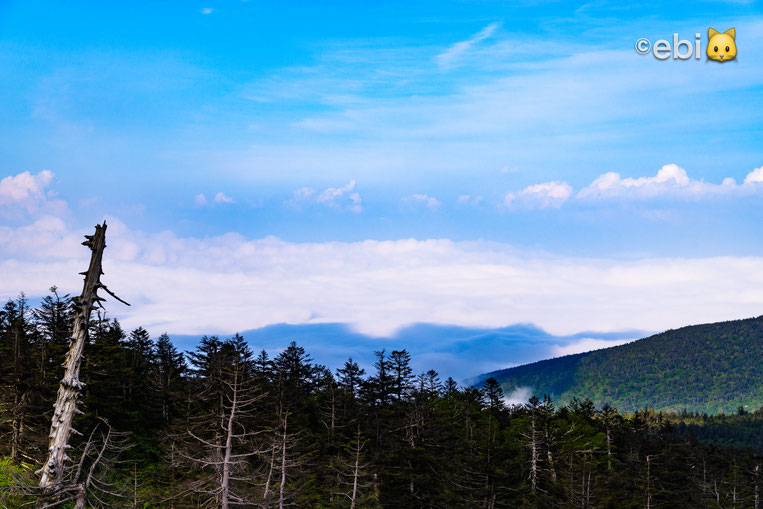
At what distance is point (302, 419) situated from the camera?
68.4 meters

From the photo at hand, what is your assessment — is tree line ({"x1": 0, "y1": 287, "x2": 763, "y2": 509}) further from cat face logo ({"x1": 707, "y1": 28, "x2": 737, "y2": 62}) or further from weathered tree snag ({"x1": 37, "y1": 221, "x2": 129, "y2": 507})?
cat face logo ({"x1": 707, "y1": 28, "x2": 737, "y2": 62})

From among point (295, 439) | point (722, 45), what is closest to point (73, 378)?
point (295, 439)

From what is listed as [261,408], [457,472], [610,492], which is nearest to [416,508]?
[457,472]

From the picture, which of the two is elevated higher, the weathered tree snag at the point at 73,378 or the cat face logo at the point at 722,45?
the cat face logo at the point at 722,45

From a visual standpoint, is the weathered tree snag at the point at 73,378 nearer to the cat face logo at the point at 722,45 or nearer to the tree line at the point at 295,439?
the tree line at the point at 295,439

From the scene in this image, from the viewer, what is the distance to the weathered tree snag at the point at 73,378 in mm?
14688

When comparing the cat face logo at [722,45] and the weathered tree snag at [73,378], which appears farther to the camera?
the cat face logo at [722,45]

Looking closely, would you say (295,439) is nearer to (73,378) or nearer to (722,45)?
(73,378)

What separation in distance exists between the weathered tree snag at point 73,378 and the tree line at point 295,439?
1371 centimetres

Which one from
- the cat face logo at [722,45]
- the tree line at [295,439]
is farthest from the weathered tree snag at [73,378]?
the cat face logo at [722,45]

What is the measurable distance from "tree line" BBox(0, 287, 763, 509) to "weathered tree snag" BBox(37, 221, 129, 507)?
45.0 feet

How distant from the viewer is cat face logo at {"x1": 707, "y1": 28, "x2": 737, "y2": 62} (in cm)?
3675

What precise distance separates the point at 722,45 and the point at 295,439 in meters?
37.3

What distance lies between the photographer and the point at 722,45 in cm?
3716
